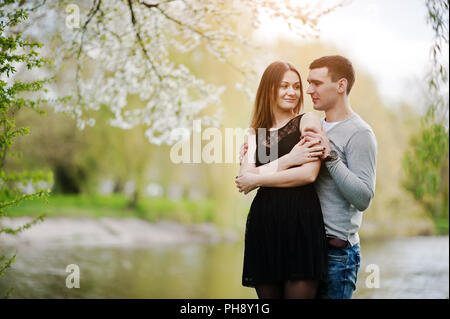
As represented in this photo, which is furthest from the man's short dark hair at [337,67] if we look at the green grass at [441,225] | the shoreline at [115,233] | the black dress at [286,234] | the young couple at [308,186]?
the shoreline at [115,233]

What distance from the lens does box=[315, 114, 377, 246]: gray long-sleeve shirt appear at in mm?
1794

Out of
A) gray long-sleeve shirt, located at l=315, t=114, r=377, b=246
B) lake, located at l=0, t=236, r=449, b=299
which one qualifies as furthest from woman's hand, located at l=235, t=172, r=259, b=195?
lake, located at l=0, t=236, r=449, b=299

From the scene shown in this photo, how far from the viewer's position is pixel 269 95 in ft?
6.63

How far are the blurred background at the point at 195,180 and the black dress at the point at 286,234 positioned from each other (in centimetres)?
120

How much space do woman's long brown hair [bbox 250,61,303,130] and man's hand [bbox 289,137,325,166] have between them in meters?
0.24

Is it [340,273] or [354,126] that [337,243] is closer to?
[340,273]

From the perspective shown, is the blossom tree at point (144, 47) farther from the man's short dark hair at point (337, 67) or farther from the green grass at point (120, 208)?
the green grass at point (120, 208)

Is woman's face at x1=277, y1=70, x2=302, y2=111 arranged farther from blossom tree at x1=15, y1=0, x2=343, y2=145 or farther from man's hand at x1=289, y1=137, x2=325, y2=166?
blossom tree at x1=15, y1=0, x2=343, y2=145

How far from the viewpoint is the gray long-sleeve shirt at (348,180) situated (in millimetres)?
1794

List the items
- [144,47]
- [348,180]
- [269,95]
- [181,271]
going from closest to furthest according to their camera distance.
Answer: [348,180] < [269,95] < [144,47] < [181,271]

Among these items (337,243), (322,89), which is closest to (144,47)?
(322,89)

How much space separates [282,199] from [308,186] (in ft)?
0.42
